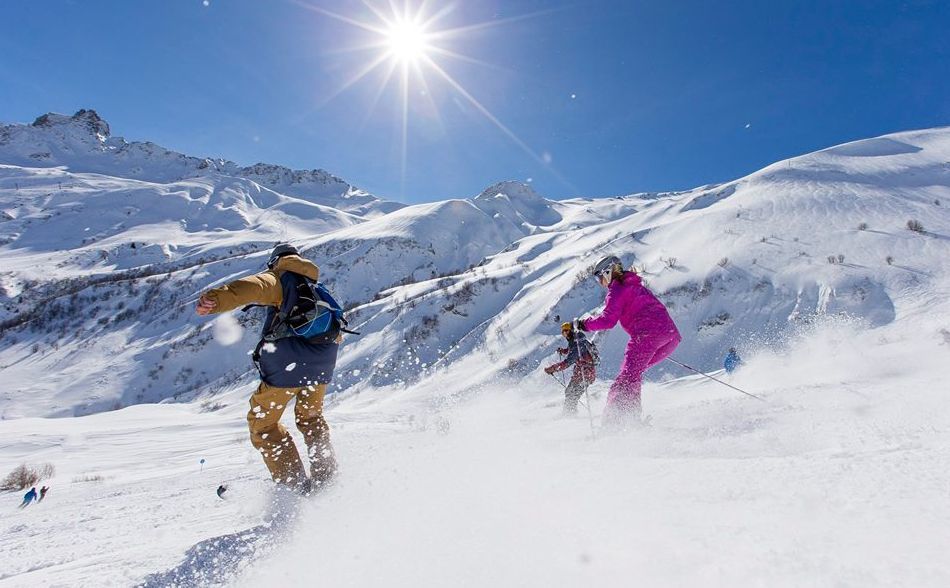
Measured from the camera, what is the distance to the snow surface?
153cm

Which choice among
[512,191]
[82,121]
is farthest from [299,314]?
[82,121]

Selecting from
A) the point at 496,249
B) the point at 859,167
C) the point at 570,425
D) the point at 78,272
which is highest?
the point at 78,272

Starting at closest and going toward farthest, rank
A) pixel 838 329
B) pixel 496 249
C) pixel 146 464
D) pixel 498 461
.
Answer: pixel 498 461 < pixel 146 464 < pixel 838 329 < pixel 496 249

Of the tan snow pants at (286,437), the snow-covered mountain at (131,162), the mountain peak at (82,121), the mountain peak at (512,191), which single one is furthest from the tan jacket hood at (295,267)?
the mountain peak at (82,121)

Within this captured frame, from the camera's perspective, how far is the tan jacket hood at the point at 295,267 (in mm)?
3467

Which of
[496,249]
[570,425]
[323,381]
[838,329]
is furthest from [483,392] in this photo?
[496,249]

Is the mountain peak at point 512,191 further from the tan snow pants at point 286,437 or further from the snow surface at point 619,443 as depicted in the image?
the tan snow pants at point 286,437

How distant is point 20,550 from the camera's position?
270 centimetres

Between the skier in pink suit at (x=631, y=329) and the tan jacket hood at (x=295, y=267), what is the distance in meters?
3.16

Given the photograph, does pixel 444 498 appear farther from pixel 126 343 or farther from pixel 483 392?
pixel 126 343

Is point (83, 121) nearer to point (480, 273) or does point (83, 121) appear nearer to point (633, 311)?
point (480, 273)

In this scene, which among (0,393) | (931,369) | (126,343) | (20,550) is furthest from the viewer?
(126,343)

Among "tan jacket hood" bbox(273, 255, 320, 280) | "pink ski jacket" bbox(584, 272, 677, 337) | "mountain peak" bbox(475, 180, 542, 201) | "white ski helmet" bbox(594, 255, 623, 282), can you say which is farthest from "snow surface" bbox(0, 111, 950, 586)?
"mountain peak" bbox(475, 180, 542, 201)

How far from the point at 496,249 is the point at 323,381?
6147 cm
